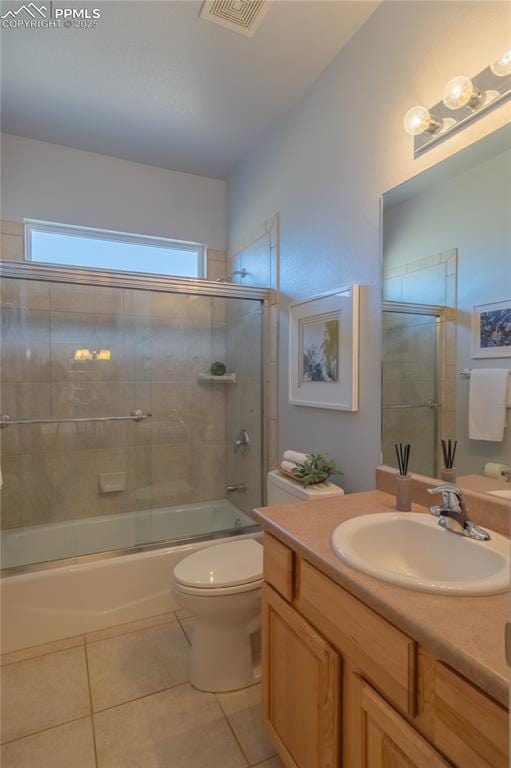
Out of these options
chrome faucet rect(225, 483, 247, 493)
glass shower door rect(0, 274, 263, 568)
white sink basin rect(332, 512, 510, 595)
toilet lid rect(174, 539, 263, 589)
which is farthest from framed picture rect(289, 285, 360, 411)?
chrome faucet rect(225, 483, 247, 493)

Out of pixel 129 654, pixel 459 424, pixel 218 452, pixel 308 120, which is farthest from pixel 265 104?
pixel 129 654

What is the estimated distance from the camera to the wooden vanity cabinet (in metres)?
0.61

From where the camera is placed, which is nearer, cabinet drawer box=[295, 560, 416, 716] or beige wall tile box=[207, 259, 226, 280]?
cabinet drawer box=[295, 560, 416, 716]

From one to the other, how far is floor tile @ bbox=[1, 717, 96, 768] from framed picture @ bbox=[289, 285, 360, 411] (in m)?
1.59

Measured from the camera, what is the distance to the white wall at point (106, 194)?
252 centimetres

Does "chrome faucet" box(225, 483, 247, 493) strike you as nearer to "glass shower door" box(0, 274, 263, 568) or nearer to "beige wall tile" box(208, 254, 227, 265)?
"glass shower door" box(0, 274, 263, 568)

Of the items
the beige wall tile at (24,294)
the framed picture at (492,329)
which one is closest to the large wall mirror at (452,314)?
the framed picture at (492,329)

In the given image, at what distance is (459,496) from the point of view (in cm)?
104

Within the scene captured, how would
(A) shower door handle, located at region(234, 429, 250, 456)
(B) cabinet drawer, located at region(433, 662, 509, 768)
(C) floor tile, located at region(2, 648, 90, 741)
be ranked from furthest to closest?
1. (A) shower door handle, located at region(234, 429, 250, 456)
2. (C) floor tile, located at region(2, 648, 90, 741)
3. (B) cabinet drawer, located at region(433, 662, 509, 768)

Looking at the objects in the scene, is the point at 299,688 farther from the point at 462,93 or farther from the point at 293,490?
the point at 462,93

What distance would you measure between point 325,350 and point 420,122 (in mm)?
993

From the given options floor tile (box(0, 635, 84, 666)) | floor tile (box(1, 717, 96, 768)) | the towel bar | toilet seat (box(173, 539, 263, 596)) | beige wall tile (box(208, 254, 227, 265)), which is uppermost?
beige wall tile (box(208, 254, 227, 265))

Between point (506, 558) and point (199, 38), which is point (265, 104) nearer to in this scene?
point (199, 38)

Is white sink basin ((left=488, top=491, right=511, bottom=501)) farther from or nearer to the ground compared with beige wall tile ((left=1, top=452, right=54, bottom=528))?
farther from the ground
